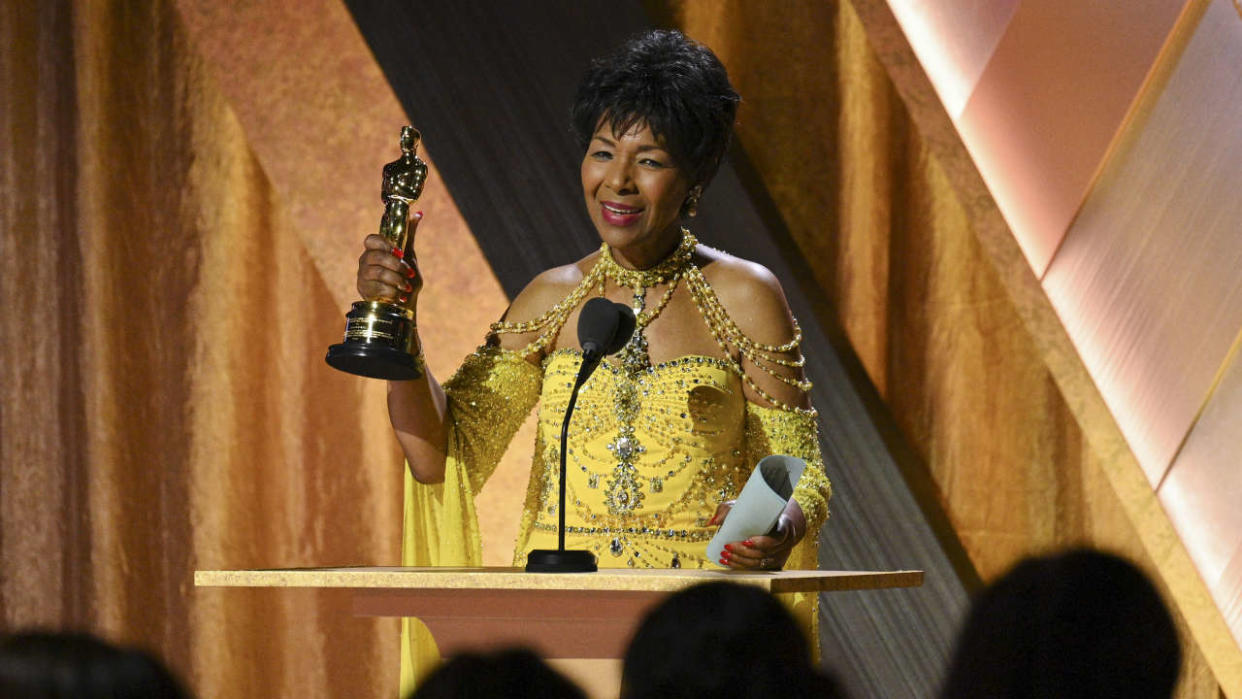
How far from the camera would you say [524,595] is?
2.04 m

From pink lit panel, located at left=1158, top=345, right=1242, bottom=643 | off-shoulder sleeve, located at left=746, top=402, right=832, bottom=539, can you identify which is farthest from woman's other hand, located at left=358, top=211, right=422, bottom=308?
pink lit panel, located at left=1158, top=345, right=1242, bottom=643

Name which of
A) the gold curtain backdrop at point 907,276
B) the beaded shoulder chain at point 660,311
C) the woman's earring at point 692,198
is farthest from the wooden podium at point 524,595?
the gold curtain backdrop at point 907,276

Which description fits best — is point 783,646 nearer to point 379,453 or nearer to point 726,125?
point 726,125

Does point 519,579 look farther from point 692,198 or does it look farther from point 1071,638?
point 692,198

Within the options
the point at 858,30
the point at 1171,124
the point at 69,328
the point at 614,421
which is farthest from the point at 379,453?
the point at 1171,124

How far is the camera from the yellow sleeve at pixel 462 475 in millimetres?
2662

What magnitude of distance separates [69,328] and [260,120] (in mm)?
706

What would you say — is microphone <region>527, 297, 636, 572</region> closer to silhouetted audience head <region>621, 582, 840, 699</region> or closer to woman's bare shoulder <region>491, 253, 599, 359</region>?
woman's bare shoulder <region>491, 253, 599, 359</region>

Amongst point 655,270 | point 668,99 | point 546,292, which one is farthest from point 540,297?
point 668,99

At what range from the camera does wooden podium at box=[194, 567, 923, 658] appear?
1.90 metres

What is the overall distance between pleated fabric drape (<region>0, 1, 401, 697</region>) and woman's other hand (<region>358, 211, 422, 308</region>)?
1.44 metres

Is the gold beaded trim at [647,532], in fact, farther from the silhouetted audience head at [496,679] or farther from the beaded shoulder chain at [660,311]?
the silhouetted audience head at [496,679]

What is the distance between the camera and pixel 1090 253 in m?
3.60

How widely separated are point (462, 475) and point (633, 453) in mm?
312
